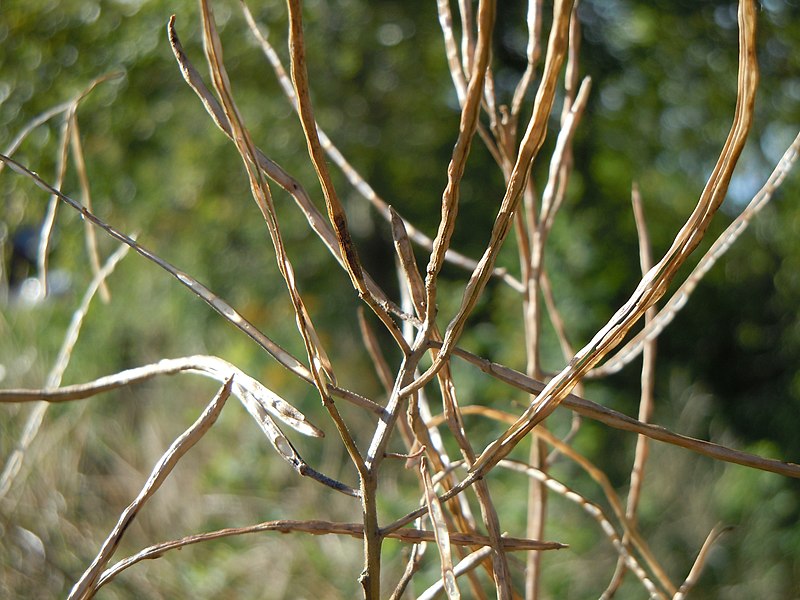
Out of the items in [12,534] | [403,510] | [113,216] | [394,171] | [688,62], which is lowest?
[12,534]

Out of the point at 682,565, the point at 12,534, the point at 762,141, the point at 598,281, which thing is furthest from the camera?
the point at 762,141

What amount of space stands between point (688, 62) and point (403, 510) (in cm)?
121

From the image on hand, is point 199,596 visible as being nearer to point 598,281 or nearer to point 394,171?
point 598,281

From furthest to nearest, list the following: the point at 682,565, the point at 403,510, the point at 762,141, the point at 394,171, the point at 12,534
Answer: the point at 394,171 < the point at 762,141 < the point at 682,565 < the point at 403,510 < the point at 12,534

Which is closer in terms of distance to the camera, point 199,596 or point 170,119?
point 199,596

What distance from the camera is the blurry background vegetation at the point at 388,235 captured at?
1548 millimetres

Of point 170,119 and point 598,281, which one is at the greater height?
point 170,119

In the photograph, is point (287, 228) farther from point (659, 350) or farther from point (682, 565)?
point (682, 565)

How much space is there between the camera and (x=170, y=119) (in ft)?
6.36

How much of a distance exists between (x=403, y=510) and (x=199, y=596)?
0.37m

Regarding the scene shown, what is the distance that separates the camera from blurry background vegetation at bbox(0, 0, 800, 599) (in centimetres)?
155

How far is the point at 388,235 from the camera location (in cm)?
216

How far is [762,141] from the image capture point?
1.84 m

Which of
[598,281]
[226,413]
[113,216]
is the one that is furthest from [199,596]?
[113,216]
